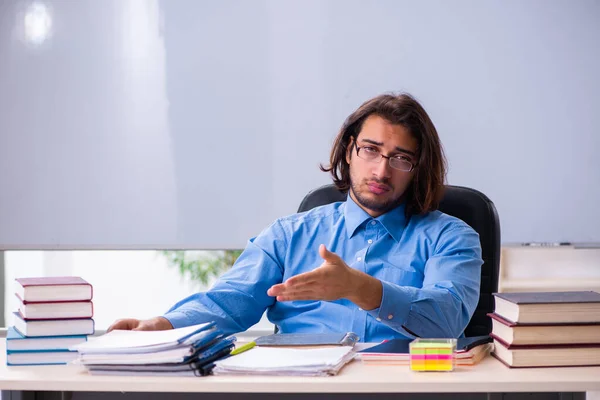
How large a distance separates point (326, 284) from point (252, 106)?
1.79 m

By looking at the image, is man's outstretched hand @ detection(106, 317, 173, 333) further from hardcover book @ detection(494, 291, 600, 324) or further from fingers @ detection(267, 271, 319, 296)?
hardcover book @ detection(494, 291, 600, 324)

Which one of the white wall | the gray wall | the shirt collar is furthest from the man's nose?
the white wall

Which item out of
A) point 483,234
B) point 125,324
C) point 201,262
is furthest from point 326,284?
point 201,262

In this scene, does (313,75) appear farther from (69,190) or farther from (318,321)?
(318,321)

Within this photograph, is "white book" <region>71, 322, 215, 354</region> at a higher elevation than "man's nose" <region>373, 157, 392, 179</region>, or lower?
lower

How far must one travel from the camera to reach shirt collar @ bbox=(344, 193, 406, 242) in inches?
83.9

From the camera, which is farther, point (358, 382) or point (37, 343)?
point (37, 343)

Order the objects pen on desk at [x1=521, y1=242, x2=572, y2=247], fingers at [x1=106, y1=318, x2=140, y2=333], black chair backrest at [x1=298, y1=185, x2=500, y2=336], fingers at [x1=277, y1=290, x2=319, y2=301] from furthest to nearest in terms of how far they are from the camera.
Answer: pen on desk at [x1=521, y1=242, x2=572, y2=247] → black chair backrest at [x1=298, y1=185, x2=500, y2=336] → fingers at [x1=106, y1=318, x2=140, y2=333] → fingers at [x1=277, y1=290, x2=319, y2=301]

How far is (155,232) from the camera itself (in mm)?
3201

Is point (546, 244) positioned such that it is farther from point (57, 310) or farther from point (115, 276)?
point (57, 310)

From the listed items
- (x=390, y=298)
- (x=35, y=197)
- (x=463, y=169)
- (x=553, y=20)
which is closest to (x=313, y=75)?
(x=463, y=169)

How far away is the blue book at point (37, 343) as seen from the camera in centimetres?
143

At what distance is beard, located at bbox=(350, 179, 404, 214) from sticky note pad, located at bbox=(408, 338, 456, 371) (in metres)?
0.83

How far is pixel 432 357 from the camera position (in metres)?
1.32
